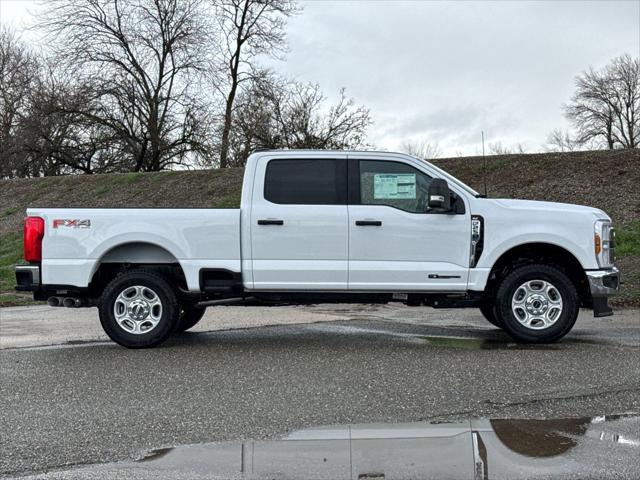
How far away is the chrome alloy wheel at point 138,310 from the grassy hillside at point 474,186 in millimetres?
4518

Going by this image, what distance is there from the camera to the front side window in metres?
7.89

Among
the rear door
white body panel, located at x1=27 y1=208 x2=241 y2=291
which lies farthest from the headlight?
white body panel, located at x1=27 y1=208 x2=241 y2=291

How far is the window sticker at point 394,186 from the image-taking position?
26.0 ft

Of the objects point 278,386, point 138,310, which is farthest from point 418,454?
point 138,310

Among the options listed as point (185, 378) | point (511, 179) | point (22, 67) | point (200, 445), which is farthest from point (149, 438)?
point (22, 67)

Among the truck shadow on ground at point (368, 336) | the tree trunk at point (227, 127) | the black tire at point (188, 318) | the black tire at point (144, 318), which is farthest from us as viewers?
the tree trunk at point (227, 127)

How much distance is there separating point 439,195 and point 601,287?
197 centimetres

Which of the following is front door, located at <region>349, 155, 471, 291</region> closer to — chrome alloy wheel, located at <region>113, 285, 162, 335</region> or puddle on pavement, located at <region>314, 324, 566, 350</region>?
puddle on pavement, located at <region>314, 324, 566, 350</region>

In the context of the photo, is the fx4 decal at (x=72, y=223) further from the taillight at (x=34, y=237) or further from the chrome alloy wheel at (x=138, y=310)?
the chrome alloy wheel at (x=138, y=310)

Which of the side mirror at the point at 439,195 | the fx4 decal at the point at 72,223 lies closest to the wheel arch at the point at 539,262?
the side mirror at the point at 439,195

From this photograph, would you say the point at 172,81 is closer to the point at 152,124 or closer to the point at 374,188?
the point at 152,124

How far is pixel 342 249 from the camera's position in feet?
25.6

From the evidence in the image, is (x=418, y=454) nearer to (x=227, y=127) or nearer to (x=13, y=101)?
(x=227, y=127)

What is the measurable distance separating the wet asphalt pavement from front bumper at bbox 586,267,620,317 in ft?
1.36
